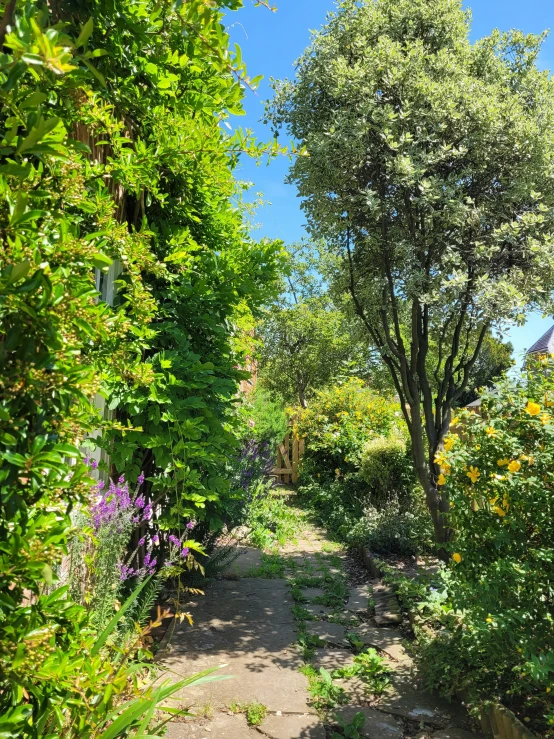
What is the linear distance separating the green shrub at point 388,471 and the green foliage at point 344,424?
0.76 metres

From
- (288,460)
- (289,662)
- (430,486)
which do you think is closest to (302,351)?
(288,460)

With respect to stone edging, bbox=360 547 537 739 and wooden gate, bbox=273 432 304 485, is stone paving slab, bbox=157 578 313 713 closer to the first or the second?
stone edging, bbox=360 547 537 739

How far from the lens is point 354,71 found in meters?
4.95

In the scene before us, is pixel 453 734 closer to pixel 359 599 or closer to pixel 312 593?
pixel 359 599

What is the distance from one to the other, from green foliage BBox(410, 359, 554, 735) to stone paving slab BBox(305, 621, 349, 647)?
3.46 ft

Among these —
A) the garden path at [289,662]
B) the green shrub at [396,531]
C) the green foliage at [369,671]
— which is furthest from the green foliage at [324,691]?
the green shrub at [396,531]

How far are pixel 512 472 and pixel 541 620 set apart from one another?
27.7 inches

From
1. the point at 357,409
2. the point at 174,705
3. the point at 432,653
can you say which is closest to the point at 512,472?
the point at 432,653

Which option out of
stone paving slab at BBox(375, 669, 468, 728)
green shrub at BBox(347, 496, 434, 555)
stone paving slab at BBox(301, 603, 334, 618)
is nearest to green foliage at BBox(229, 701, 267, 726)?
stone paving slab at BBox(375, 669, 468, 728)

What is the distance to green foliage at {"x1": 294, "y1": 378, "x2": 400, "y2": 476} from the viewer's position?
9.59 meters

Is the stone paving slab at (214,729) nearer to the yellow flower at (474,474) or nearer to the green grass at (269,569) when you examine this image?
the yellow flower at (474,474)

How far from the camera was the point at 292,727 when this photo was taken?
2893mm

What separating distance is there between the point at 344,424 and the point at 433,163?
5997 millimetres

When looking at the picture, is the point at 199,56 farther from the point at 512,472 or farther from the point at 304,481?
the point at 304,481
